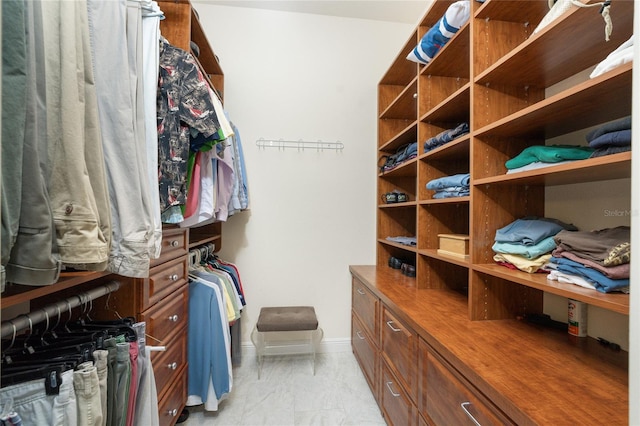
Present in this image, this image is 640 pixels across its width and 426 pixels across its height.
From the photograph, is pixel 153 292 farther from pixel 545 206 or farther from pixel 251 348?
pixel 545 206

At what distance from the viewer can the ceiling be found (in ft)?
7.68

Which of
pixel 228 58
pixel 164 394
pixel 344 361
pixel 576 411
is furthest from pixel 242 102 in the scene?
pixel 576 411

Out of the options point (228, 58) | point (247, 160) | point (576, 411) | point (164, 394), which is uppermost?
point (228, 58)

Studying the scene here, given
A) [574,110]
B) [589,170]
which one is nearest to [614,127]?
[589,170]

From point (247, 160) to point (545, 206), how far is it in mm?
2125

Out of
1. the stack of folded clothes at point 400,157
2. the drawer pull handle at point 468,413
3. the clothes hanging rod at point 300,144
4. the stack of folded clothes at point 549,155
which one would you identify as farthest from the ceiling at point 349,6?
the drawer pull handle at point 468,413

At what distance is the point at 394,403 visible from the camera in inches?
54.6

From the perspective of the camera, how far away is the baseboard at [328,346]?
237 cm

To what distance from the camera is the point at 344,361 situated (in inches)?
89.8

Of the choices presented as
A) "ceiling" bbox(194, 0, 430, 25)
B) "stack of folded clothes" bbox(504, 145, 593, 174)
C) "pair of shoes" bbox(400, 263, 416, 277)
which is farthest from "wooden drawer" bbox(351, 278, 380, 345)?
"ceiling" bbox(194, 0, 430, 25)

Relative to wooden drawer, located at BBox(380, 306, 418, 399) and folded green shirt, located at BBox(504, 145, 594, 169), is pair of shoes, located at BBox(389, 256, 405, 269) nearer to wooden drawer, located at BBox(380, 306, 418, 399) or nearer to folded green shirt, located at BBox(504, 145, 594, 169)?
Answer: wooden drawer, located at BBox(380, 306, 418, 399)

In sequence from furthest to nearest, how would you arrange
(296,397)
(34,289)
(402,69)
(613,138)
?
(402,69), (296,397), (613,138), (34,289)

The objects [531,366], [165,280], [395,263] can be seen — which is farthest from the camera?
[395,263]

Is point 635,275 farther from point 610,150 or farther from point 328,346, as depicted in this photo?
point 328,346
